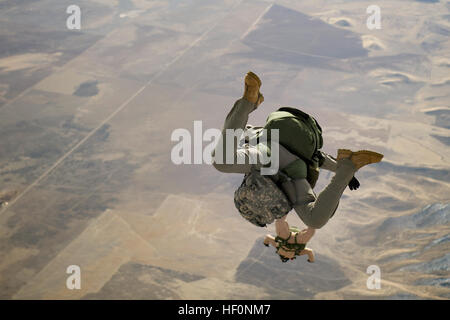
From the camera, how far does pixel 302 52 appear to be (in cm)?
8806

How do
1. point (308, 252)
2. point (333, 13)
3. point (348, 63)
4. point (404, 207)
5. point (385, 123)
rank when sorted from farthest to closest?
1. point (333, 13)
2. point (348, 63)
3. point (385, 123)
4. point (404, 207)
5. point (308, 252)

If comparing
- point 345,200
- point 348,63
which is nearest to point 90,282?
point 345,200

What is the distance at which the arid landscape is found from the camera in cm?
A: 4275

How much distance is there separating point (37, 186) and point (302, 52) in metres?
53.4

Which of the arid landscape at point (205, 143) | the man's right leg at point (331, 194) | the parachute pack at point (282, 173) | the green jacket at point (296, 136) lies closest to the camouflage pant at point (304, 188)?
the man's right leg at point (331, 194)

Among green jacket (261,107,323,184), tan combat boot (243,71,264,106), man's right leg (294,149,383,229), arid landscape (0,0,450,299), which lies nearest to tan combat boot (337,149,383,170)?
man's right leg (294,149,383,229)

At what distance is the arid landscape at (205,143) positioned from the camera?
42.8 metres

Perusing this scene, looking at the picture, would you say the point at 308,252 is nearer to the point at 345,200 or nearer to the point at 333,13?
the point at 345,200

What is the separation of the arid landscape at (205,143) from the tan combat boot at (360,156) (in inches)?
1331

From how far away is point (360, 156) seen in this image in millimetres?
7098

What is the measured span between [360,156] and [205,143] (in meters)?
56.7

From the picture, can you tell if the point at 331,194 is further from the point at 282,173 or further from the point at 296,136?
the point at 296,136

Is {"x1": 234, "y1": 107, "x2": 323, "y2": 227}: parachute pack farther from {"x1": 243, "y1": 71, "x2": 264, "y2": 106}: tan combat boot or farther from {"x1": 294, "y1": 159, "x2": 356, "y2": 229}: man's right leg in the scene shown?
{"x1": 243, "y1": 71, "x2": 264, "y2": 106}: tan combat boot

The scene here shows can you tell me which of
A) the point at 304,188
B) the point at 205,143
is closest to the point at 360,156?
the point at 304,188
